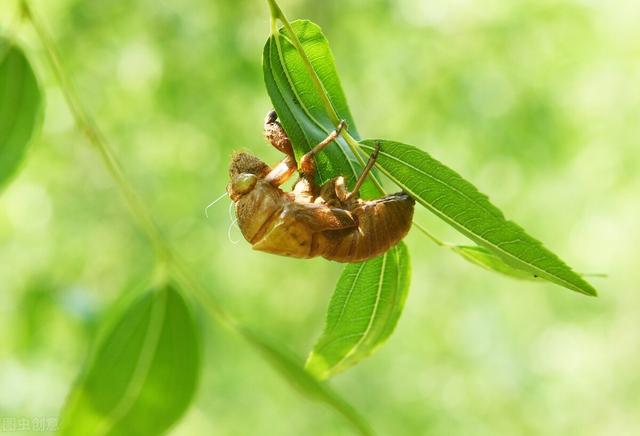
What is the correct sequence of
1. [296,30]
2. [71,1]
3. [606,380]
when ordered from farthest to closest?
[606,380]
[71,1]
[296,30]

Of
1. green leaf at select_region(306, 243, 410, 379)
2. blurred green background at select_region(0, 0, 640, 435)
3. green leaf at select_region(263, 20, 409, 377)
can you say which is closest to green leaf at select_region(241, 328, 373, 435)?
green leaf at select_region(306, 243, 410, 379)

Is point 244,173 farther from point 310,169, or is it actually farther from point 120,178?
point 120,178

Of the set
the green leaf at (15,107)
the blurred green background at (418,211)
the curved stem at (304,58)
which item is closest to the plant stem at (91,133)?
the green leaf at (15,107)

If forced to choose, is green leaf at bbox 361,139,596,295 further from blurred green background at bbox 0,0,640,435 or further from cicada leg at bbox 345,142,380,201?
blurred green background at bbox 0,0,640,435

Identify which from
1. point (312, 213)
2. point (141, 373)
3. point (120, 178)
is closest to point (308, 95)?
point (312, 213)

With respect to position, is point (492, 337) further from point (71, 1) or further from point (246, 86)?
point (71, 1)

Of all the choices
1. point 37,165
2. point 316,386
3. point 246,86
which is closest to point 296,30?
point 316,386
